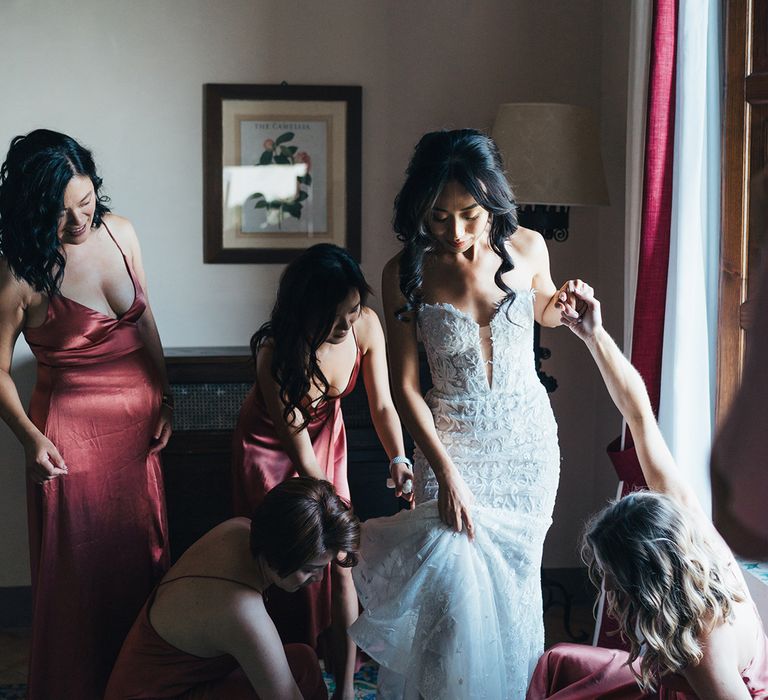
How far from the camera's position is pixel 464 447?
2.22 metres

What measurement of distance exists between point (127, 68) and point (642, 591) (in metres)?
2.59

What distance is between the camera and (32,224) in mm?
2441

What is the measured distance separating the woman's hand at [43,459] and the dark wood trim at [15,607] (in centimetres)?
119

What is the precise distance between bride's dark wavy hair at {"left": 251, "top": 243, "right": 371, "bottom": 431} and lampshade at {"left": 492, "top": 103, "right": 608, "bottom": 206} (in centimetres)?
90

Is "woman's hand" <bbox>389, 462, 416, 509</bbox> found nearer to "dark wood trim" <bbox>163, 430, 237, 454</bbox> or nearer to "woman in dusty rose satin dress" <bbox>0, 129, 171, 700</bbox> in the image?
"woman in dusty rose satin dress" <bbox>0, 129, 171, 700</bbox>

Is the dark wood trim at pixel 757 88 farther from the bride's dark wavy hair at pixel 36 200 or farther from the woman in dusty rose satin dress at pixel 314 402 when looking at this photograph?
the bride's dark wavy hair at pixel 36 200

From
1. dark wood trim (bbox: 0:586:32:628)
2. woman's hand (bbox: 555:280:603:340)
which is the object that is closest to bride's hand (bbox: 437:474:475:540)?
woman's hand (bbox: 555:280:603:340)

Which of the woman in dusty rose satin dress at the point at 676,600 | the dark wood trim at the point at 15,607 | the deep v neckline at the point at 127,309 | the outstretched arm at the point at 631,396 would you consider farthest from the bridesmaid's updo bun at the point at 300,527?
the dark wood trim at the point at 15,607

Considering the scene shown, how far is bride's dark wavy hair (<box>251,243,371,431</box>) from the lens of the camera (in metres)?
2.27

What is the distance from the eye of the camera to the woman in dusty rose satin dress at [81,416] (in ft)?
8.19

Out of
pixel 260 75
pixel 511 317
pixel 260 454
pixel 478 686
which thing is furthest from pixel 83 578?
pixel 260 75

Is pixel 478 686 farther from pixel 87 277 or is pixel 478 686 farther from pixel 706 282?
pixel 87 277

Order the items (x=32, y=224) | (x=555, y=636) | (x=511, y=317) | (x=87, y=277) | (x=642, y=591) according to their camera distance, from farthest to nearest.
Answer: (x=555, y=636) → (x=87, y=277) → (x=32, y=224) → (x=511, y=317) → (x=642, y=591)

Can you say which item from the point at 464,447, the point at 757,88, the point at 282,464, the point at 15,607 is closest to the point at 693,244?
the point at 757,88
